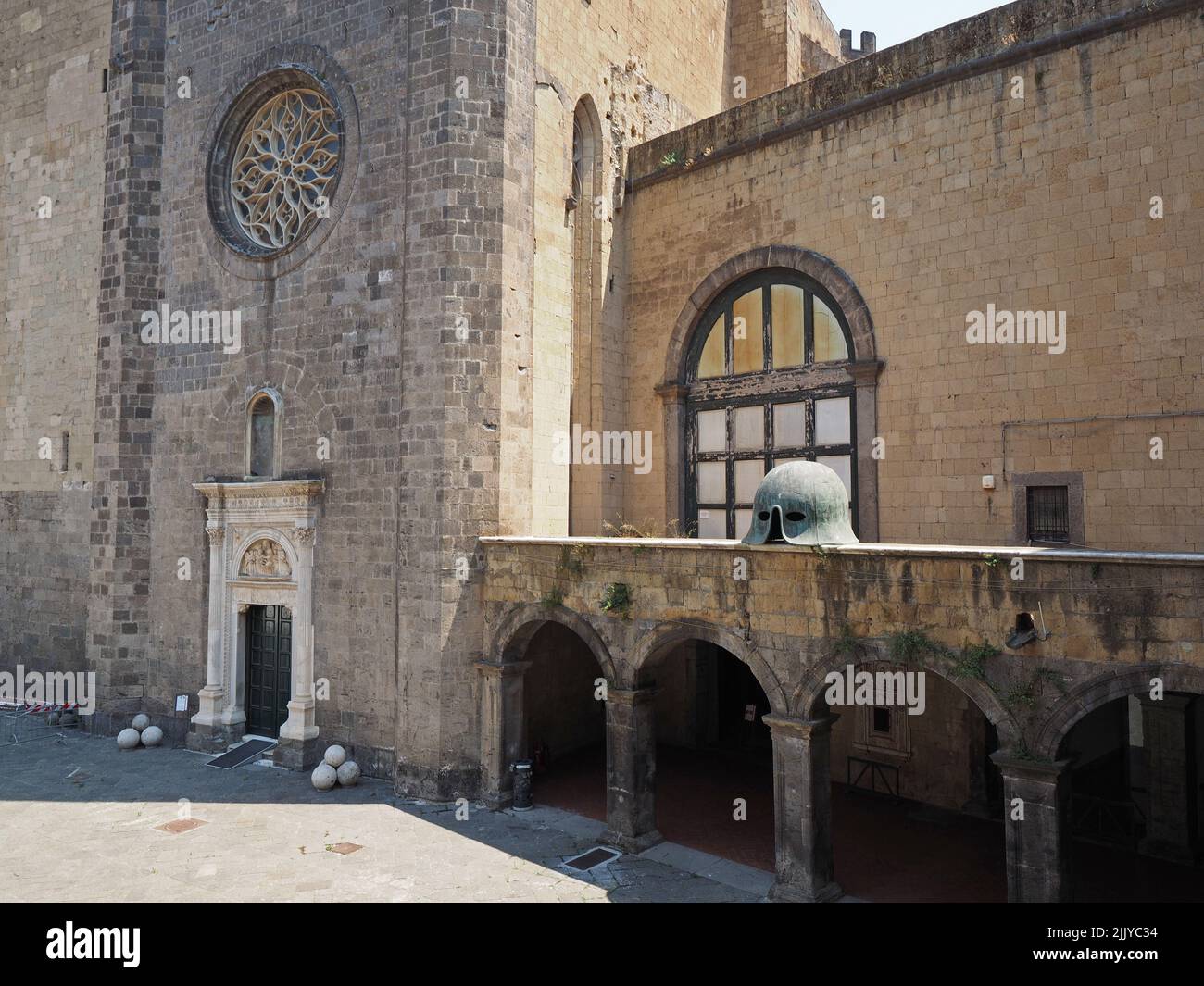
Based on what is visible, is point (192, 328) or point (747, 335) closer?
point (747, 335)

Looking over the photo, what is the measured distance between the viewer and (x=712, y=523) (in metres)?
15.5

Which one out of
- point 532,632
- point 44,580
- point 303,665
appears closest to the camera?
point 532,632

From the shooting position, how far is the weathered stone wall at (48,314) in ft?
62.7

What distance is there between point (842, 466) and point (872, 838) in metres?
5.36

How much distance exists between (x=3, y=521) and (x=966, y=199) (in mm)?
20986

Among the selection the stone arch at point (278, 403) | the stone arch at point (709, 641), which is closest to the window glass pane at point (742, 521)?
the stone arch at point (709, 641)

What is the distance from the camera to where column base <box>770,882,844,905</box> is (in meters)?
9.63

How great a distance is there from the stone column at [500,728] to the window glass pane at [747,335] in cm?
620

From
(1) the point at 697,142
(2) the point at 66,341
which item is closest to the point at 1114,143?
(1) the point at 697,142

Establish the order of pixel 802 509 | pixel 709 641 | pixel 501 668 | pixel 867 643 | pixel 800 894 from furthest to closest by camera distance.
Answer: pixel 501 668 → pixel 709 641 → pixel 802 509 → pixel 800 894 → pixel 867 643

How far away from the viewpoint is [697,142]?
1568cm

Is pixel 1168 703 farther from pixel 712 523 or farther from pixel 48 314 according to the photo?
pixel 48 314

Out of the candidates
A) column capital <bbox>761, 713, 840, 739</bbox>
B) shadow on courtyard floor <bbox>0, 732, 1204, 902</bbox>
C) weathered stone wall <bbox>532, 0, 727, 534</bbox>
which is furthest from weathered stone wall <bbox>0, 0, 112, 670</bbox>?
column capital <bbox>761, 713, 840, 739</bbox>

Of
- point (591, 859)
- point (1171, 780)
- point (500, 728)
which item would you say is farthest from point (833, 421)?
point (591, 859)
